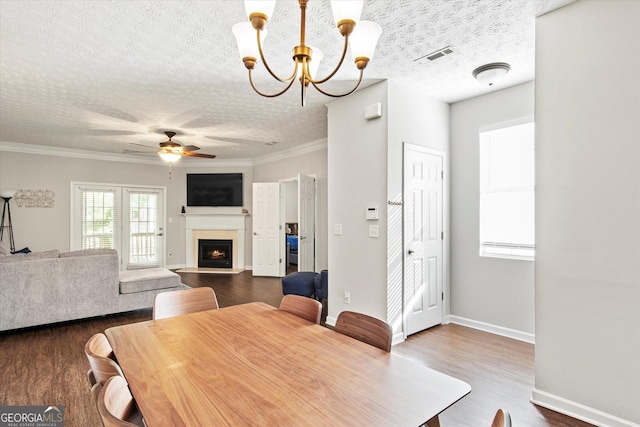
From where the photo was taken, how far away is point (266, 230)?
22.5ft

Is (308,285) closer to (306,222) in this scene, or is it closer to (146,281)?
(306,222)

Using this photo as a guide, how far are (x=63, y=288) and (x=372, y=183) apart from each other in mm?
3686

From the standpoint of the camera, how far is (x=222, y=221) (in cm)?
793

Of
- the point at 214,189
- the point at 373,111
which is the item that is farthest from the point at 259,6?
the point at 214,189

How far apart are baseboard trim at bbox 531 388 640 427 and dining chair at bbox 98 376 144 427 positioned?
2.48 meters

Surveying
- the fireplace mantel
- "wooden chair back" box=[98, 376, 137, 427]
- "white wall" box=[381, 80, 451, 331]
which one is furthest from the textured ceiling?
the fireplace mantel

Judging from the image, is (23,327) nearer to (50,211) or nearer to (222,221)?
(50,211)

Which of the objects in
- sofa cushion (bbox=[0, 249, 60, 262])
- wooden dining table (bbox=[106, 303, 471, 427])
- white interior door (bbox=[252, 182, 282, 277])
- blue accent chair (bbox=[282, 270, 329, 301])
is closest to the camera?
wooden dining table (bbox=[106, 303, 471, 427])

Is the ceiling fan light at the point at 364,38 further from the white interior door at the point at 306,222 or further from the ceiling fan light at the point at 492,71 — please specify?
the white interior door at the point at 306,222

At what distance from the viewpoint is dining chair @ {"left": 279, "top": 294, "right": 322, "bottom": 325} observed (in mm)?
1858

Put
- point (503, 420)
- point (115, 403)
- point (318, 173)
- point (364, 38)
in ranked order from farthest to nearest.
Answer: point (318, 173), point (364, 38), point (115, 403), point (503, 420)

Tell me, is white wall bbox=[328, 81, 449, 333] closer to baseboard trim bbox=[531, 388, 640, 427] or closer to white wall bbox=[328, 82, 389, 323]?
white wall bbox=[328, 82, 389, 323]

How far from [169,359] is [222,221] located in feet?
22.5

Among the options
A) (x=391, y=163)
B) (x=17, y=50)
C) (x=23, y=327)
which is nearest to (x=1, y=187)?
(x=23, y=327)
